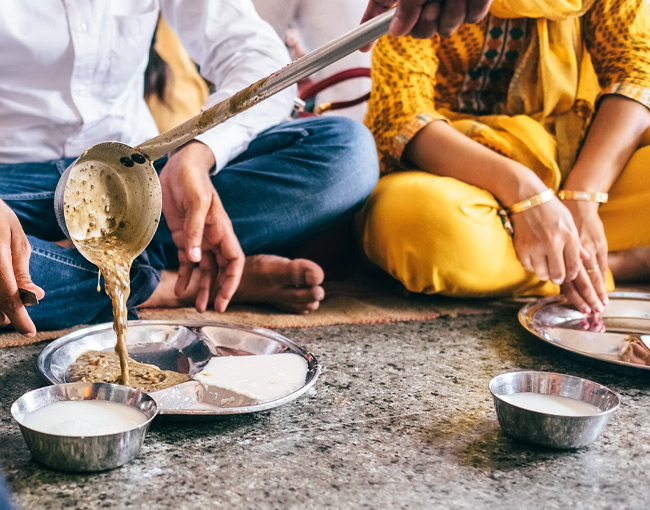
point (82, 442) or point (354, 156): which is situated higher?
point (354, 156)

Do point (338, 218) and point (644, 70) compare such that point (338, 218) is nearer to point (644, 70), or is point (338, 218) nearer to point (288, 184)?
point (288, 184)

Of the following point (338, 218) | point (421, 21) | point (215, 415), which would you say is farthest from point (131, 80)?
point (215, 415)

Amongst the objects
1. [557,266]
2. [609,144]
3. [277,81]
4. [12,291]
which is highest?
[277,81]

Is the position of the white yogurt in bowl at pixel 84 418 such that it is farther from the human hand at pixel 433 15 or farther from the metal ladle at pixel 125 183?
the human hand at pixel 433 15

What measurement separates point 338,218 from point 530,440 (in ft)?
2.77

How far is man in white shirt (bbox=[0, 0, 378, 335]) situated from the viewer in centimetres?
130

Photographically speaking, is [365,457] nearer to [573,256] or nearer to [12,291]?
[12,291]

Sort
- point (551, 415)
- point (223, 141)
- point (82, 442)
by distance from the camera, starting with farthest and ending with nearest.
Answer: point (223, 141) < point (551, 415) < point (82, 442)

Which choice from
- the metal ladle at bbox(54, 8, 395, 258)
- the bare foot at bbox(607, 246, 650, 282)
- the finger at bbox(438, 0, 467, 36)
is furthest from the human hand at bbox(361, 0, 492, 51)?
the bare foot at bbox(607, 246, 650, 282)

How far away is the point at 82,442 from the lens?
0.75 m

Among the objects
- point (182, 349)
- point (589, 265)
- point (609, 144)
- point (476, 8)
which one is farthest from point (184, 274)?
point (609, 144)

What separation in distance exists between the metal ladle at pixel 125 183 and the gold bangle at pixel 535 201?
0.73 meters

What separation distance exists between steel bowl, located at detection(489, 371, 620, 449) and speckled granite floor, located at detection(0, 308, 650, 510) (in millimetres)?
25

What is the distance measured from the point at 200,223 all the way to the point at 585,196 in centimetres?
89
